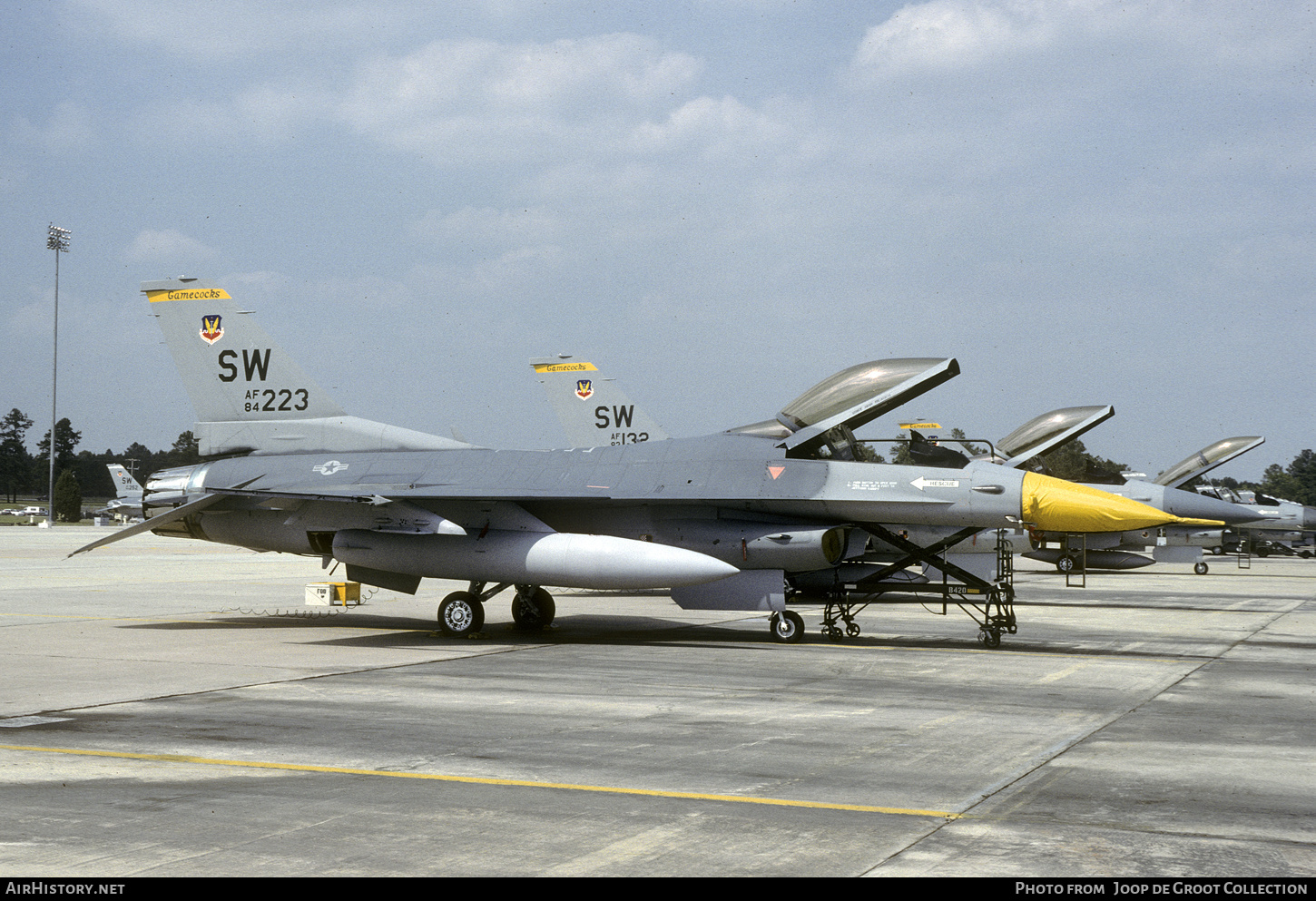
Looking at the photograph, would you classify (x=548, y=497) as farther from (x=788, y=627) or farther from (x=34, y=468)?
(x=34, y=468)

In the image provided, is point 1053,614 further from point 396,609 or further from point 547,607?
point 396,609

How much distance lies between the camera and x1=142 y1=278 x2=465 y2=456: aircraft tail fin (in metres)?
16.5

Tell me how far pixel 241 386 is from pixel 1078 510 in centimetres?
1154

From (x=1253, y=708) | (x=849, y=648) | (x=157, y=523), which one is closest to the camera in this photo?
(x=1253, y=708)

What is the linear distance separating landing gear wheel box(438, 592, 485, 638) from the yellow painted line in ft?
25.8

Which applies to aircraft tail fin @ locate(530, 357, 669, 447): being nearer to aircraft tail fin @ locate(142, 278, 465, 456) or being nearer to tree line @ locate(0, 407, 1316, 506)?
aircraft tail fin @ locate(142, 278, 465, 456)

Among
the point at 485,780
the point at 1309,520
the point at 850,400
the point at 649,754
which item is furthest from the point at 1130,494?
the point at 485,780

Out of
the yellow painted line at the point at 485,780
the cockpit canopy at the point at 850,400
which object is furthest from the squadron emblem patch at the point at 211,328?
the yellow painted line at the point at 485,780

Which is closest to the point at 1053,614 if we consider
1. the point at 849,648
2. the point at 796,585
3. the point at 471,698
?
the point at 796,585

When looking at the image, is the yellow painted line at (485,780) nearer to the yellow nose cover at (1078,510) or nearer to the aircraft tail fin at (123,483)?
the yellow nose cover at (1078,510)

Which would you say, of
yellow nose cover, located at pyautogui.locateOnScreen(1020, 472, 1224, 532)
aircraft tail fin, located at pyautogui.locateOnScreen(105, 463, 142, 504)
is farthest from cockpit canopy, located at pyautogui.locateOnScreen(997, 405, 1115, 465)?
aircraft tail fin, located at pyautogui.locateOnScreen(105, 463, 142, 504)

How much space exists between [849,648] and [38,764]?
9.37m

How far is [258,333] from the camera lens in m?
16.6

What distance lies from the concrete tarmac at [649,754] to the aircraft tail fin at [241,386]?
2.77 metres
